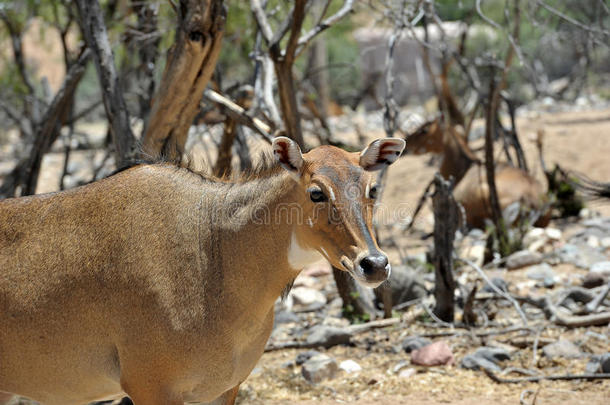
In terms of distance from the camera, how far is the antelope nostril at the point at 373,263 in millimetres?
3408

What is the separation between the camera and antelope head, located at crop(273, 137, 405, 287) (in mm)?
3465

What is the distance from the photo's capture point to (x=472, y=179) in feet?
39.5

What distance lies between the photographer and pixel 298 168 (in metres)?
3.70

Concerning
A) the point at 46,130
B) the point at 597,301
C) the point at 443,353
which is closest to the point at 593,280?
the point at 597,301

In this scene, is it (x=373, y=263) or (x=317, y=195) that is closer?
(x=373, y=263)

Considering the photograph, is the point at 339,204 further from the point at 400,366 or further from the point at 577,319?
the point at 577,319

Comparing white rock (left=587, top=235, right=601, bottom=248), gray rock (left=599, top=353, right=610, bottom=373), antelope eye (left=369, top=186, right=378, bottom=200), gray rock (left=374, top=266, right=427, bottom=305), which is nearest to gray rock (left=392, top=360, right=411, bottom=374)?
gray rock (left=374, top=266, right=427, bottom=305)

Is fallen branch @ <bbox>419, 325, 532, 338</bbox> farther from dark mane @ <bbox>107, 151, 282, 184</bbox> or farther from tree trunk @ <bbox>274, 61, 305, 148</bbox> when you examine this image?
dark mane @ <bbox>107, 151, 282, 184</bbox>

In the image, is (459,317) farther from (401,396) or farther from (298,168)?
(298,168)

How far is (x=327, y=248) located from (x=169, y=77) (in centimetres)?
267

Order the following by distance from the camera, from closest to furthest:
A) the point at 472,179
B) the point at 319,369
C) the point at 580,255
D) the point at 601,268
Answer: the point at 319,369
the point at 601,268
the point at 580,255
the point at 472,179

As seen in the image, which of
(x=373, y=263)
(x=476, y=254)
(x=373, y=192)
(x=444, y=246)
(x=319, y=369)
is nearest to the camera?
(x=373, y=263)

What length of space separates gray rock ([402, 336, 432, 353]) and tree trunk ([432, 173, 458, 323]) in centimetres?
56

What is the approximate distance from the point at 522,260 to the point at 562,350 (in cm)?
267
